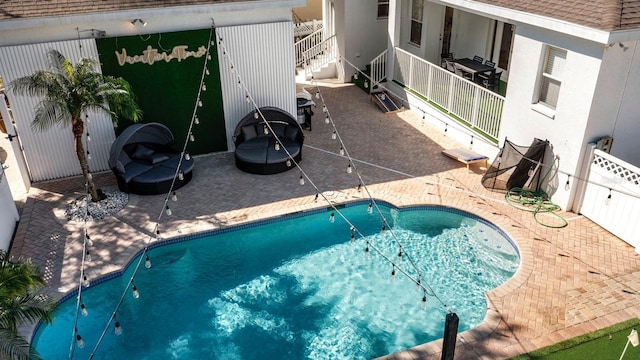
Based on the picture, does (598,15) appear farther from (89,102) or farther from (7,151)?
(7,151)

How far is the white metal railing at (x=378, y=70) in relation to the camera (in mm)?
22388

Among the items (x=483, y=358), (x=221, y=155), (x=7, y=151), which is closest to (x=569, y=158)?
(x=483, y=358)

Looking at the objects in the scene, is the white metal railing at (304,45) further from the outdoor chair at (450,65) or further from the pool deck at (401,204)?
the outdoor chair at (450,65)

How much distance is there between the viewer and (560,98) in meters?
13.5

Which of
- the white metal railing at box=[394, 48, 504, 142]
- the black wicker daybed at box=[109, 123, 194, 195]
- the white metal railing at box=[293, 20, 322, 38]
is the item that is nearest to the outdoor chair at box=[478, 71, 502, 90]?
the white metal railing at box=[394, 48, 504, 142]

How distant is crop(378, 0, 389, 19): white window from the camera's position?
2329 cm

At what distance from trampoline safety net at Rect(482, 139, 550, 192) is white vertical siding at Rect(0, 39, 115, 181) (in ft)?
38.8

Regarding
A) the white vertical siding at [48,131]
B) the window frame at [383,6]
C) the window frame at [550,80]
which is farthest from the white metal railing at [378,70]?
the white vertical siding at [48,131]

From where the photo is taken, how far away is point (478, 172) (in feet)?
53.4

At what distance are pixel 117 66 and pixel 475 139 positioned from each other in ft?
38.4

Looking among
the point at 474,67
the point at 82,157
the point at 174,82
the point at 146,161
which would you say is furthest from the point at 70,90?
the point at 474,67

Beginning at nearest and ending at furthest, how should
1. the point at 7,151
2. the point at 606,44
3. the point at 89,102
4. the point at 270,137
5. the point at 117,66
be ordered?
the point at 606,44, the point at 89,102, the point at 117,66, the point at 270,137, the point at 7,151

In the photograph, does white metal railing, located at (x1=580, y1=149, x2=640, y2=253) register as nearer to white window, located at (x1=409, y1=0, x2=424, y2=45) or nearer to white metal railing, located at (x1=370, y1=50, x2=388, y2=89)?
white window, located at (x1=409, y1=0, x2=424, y2=45)

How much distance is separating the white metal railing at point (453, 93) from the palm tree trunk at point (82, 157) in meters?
12.0
